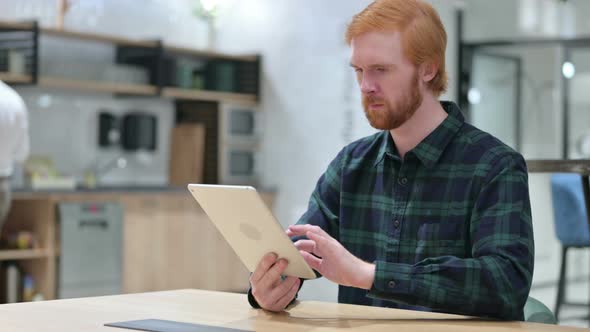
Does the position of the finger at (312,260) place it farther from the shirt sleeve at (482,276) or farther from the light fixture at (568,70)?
the light fixture at (568,70)

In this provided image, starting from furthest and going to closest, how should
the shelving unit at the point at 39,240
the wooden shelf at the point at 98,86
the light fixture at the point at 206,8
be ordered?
the light fixture at the point at 206,8 < the wooden shelf at the point at 98,86 < the shelving unit at the point at 39,240

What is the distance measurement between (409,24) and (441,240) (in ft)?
1.50

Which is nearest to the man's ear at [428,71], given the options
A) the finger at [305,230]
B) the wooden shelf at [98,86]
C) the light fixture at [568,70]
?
the finger at [305,230]

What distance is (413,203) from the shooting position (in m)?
2.06

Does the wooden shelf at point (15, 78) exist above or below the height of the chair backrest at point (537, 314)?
above

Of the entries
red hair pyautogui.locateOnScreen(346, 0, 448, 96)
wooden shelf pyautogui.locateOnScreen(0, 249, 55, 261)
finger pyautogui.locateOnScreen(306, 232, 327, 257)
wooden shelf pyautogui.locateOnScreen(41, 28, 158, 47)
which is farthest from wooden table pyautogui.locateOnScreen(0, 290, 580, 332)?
wooden shelf pyautogui.locateOnScreen(41, 28, 158, 47)

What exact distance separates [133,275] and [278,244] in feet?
17.2

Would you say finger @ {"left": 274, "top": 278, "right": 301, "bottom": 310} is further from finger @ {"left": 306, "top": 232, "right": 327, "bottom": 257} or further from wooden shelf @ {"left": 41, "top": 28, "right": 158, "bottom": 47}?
wooden shelf @ {"left": 41, "top": 28, "right": 158, "bottom": 47}

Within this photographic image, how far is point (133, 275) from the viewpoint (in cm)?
685

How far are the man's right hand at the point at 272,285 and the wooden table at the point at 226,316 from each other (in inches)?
1.0

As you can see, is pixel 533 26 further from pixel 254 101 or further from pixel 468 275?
pixel 468 275

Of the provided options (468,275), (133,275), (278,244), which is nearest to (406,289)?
(468,275)

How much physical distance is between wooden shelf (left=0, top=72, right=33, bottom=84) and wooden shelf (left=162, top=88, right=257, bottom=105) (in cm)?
116

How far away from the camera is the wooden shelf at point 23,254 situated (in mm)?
6078
